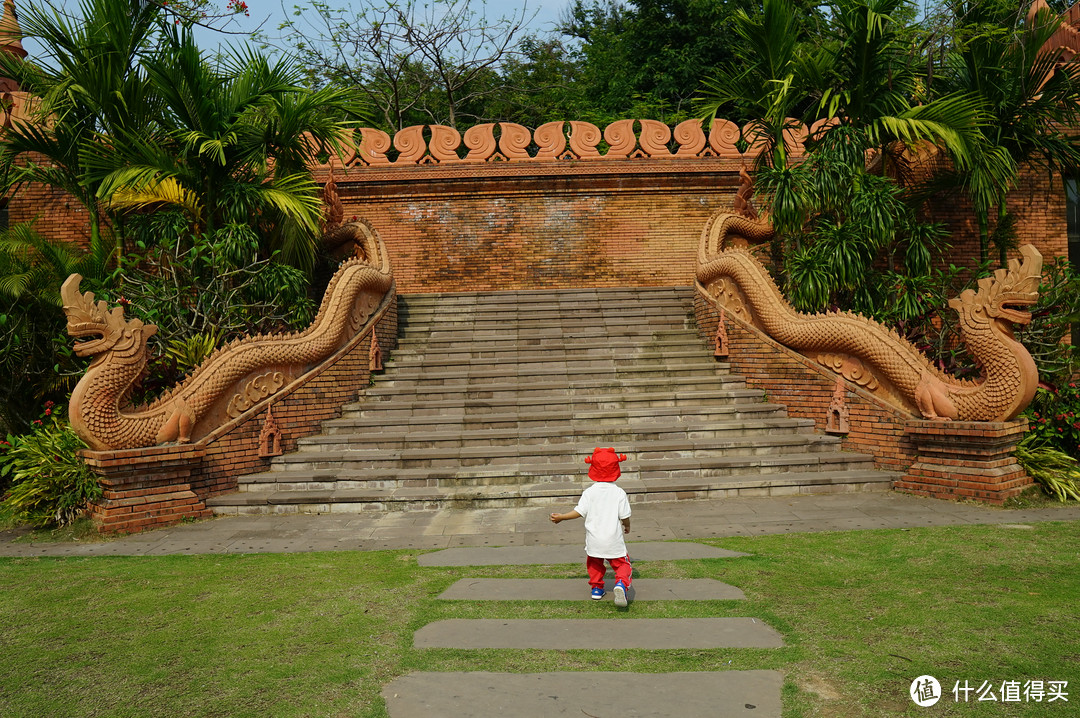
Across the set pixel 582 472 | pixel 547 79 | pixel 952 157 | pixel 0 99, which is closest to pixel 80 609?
pixel 582 472

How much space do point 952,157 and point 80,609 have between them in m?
12.1

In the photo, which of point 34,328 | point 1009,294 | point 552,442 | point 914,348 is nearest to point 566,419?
point 552,442

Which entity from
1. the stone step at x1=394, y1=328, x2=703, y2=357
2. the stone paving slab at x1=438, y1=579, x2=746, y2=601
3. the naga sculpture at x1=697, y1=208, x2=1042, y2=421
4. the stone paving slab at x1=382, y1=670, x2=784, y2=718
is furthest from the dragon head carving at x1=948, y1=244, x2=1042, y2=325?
the stone paving slab at x1=382, y1=670, x2=784, y2=718

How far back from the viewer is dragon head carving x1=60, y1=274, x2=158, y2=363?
23.8ft

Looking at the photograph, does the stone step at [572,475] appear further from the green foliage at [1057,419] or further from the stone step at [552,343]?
the stone step at [552,343]

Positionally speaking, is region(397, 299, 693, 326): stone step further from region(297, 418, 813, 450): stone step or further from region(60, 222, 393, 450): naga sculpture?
region(297, 418, 813, 450): stone step

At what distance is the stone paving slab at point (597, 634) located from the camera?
13.1 ft

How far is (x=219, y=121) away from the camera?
9.38 meters

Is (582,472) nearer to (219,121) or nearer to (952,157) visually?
(219,121)

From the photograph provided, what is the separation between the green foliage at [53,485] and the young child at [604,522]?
17.6ft

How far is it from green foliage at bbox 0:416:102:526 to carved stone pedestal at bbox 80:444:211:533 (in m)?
0.21

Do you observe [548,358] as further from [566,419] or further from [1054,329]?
[1054,329]

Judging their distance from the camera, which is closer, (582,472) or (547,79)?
(582,472)

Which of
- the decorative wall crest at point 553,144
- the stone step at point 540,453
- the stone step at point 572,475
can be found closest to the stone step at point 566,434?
the stone step at point 540,453
